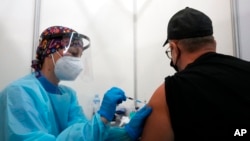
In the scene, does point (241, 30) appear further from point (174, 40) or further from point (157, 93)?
point (157, 93)

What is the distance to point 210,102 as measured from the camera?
813 mm

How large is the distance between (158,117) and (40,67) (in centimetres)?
88

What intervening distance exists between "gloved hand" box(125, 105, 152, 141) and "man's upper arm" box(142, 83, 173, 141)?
2 cm

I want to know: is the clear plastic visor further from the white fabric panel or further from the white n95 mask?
the white fabric panel

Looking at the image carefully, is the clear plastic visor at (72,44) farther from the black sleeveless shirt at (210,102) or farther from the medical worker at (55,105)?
the black sleeveless shirt at (210,102)

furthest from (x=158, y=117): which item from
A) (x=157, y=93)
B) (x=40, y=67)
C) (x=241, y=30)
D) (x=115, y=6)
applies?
(x=115, y=6)

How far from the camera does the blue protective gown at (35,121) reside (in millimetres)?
1056

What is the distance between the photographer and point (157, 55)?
2289mm

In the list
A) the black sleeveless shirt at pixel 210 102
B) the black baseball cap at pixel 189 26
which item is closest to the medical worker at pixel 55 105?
the black sleeveless shirt at pixel 210 102

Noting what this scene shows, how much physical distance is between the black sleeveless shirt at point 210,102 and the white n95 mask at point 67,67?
786 mm

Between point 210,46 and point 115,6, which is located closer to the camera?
point 210,46

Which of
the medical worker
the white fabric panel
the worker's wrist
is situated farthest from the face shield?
the worker's wrist

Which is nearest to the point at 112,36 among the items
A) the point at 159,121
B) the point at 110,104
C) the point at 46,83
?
the point at 46,83

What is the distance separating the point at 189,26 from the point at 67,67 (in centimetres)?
79
